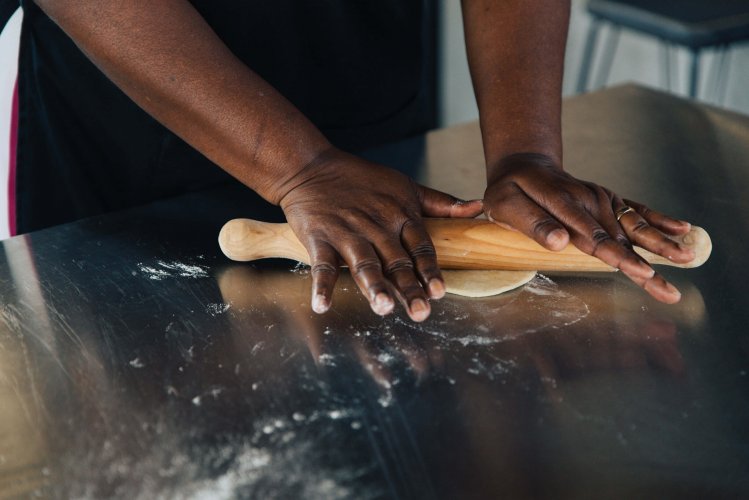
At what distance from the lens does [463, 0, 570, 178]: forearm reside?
3.30 feet

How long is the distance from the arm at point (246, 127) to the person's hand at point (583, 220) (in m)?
0.05

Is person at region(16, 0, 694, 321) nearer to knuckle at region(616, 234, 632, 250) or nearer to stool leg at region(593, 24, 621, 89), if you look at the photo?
knuckle at region(616, 234, 632, 250)

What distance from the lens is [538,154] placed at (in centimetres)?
97

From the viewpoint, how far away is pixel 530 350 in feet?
2.51

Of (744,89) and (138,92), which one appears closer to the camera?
(138,92)

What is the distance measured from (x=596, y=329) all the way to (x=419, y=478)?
0.85 feet

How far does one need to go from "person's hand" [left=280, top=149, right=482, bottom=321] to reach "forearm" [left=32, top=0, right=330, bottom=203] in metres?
0.04

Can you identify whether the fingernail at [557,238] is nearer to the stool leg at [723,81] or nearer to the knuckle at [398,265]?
the knuckle at [398,265]

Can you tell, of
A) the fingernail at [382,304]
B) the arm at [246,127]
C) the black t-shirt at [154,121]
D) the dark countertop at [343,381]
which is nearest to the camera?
the dark countertop at [343,381]

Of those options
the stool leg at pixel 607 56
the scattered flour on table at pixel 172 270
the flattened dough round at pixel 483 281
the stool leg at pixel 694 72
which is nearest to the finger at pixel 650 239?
the flattened dough round at pixel 483 281

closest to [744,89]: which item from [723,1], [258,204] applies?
[723,1]

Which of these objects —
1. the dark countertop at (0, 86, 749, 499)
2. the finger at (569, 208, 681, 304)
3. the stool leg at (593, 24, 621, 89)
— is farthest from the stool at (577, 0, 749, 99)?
the finger at (569, 208, 681, 304)

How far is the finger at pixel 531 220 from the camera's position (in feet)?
2.72

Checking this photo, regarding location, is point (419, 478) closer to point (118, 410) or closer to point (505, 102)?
point (118, 410)
